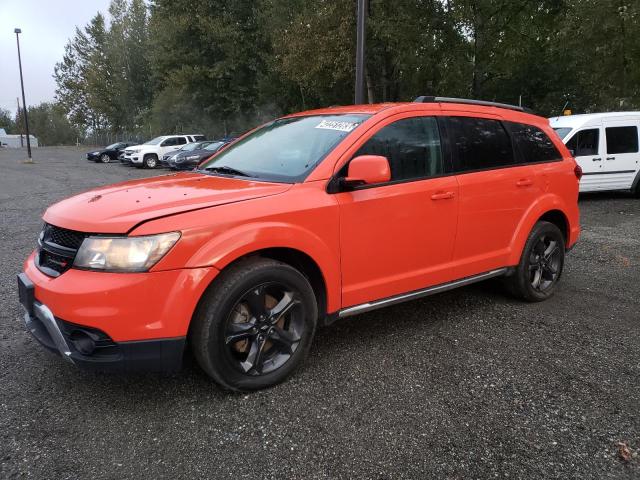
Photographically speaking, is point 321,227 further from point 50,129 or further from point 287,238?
point 50,129

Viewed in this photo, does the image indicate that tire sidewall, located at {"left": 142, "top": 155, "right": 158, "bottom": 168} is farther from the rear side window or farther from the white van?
the rear side window

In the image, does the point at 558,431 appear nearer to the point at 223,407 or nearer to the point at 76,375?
the point at 223,407

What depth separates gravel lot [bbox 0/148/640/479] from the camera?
7.93ft

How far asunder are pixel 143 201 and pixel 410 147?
6.12 ft

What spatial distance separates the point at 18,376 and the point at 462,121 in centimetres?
355

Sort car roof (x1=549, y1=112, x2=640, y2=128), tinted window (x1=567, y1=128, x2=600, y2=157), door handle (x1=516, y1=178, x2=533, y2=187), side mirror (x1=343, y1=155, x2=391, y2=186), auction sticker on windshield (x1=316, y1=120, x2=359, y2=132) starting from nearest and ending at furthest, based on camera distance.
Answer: side mirror (x1=343, y1=155, x2=391, y2=186) < auction sticker on windshield (x1=316, y1=120, x2=359, y2=132) < door handle (x1=516, y1=178, x2=533, y2=187) < tinted window (x1=567, y1=128, x2=600, y2=157) < car roof (x1=549, y1=112, x2=640, y2=128)

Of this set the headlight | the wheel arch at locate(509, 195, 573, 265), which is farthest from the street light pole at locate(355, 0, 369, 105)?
the headlight

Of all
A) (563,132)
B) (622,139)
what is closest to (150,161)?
(563,132)

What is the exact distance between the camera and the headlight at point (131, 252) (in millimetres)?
2613

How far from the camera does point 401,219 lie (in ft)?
11.6

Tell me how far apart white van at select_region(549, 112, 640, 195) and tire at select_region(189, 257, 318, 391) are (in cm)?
939

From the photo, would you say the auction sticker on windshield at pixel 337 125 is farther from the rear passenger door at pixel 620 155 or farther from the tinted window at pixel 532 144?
the rear passenger door at pixel 620 155

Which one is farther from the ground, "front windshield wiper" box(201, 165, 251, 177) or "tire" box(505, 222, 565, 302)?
"front windshield wiper" box(201, 165, 251, 177)

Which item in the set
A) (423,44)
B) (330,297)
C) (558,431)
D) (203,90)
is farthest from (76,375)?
(203,90)
